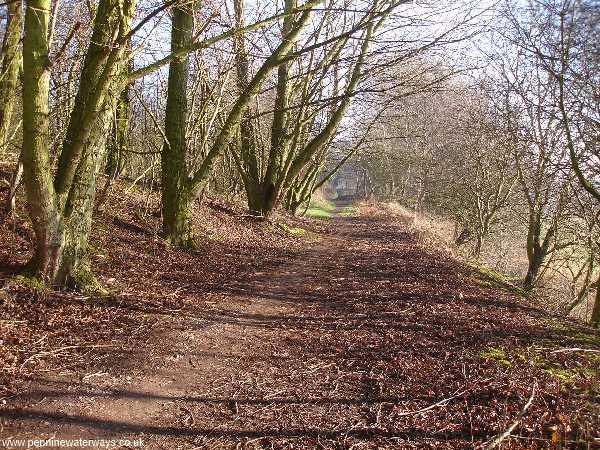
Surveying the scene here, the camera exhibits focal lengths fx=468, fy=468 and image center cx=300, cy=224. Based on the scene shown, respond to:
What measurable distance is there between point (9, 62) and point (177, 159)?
3.31 meters

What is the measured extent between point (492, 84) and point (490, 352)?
13393 millimetres

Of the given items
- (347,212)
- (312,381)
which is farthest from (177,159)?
(347,212)

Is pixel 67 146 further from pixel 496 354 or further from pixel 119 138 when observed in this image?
pixel 119 138

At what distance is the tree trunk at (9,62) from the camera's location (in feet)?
26.6

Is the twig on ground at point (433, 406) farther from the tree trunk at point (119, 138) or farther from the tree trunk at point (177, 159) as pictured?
the tree trunk at point (119, 138)

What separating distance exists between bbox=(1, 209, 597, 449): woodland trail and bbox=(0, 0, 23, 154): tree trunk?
5.58 meters

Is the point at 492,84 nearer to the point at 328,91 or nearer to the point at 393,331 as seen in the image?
the point at 328,91

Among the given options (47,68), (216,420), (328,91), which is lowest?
(216,420)

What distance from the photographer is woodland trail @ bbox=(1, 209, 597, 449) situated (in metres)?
3.38

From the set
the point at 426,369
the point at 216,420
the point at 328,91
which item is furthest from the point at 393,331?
the point at 328,91

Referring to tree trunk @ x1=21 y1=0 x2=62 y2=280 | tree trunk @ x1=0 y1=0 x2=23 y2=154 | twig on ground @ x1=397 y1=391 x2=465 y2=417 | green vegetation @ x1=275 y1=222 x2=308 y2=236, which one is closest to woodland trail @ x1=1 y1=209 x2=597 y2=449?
twig on ground @ x1=397 y1=391 x2=465 y2=417

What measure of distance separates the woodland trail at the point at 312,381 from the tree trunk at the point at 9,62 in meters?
5.58

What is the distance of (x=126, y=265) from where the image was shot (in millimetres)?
7262

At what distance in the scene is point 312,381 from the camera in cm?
429
